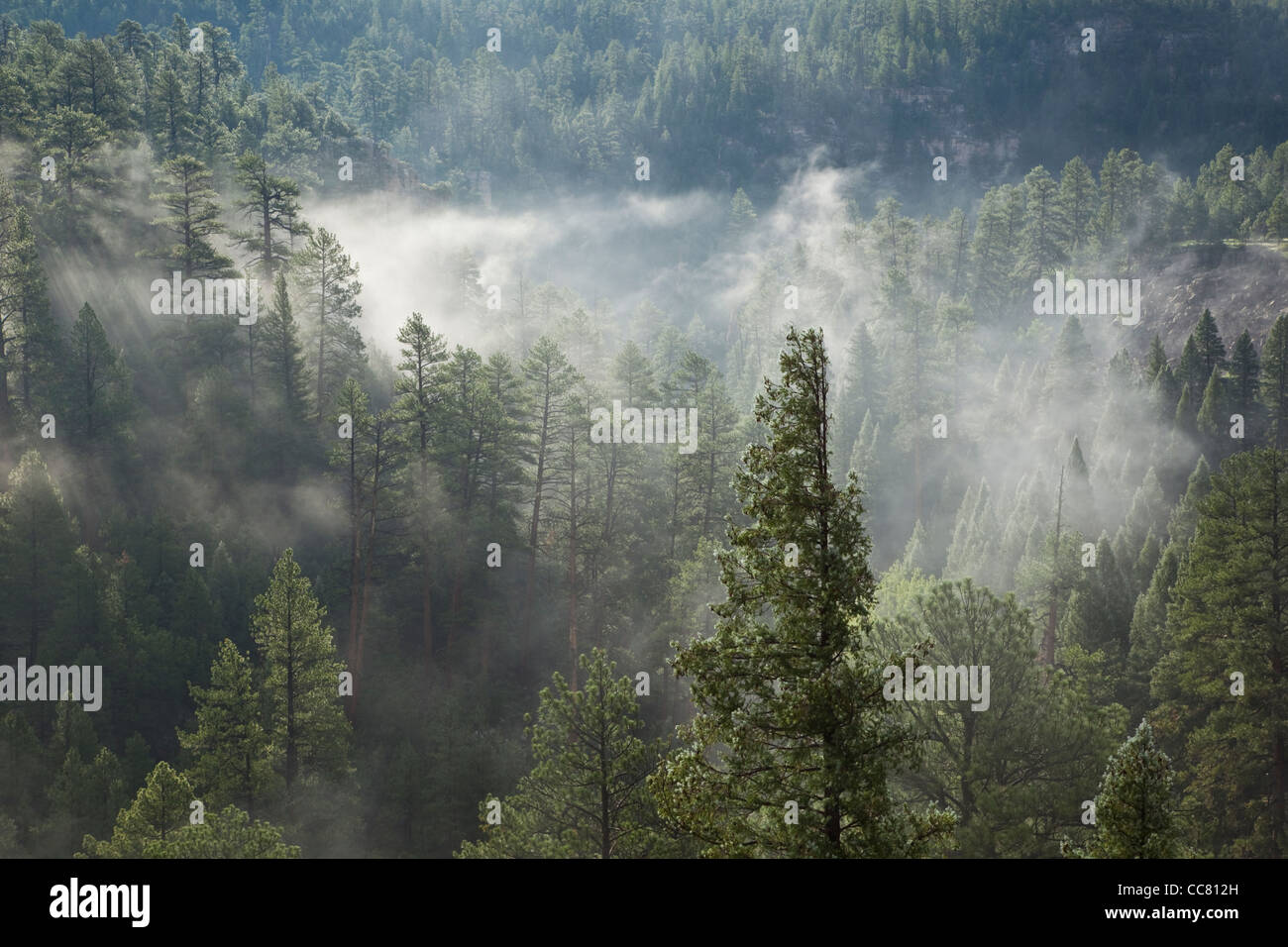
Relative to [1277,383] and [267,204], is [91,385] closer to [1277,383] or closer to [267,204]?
[267,204]

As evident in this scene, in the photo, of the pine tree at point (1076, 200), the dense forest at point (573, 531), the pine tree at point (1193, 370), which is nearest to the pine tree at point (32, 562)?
the dense forest at point (573, 531)

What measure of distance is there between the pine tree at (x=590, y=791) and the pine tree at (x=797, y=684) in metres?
9.33

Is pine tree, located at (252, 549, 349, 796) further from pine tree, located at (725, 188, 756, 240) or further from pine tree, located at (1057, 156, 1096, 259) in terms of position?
pine tree, located at (725, 188, 756, 240)

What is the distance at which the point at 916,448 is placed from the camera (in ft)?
250

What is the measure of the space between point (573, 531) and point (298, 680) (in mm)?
17471

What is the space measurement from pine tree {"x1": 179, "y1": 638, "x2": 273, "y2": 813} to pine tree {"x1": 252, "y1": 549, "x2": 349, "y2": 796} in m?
1.48

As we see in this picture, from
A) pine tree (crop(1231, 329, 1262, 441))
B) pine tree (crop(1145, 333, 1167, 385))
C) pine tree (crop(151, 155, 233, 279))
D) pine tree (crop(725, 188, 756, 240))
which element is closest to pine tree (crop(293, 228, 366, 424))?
pine tree (crop(151, 155, 233, 279))

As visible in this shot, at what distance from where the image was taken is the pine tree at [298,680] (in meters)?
35.2

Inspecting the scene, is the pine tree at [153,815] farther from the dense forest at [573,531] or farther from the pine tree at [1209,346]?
the pine tree at [1209,346]

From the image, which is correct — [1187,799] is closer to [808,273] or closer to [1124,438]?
[1124,438]

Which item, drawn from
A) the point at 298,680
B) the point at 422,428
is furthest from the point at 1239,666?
the point at 422,428

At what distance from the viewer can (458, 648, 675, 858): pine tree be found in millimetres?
23297

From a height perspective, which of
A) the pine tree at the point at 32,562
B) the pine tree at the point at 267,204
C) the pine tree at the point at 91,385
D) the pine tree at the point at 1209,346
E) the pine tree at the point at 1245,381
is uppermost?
the pine tree at the point at 267,204
